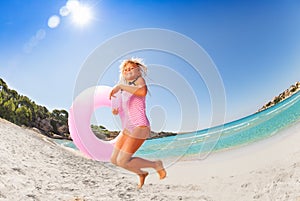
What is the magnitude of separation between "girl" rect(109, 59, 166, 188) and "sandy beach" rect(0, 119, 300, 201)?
1.38 feet

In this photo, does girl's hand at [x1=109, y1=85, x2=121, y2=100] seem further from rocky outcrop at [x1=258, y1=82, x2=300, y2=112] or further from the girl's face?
rocky outcrop at [x1=258, y1=82, x2=300, y2=112]

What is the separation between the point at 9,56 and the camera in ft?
6.07

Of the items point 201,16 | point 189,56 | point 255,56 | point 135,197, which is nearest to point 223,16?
point 201,16

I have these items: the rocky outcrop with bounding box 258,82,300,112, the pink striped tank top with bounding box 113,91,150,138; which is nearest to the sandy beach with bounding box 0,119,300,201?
the rocky outcrop with bounding box 258,82,300,112

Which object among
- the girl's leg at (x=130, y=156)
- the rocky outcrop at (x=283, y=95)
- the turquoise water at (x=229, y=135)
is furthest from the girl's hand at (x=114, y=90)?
the rocky outcrop at (x=283, y=95)

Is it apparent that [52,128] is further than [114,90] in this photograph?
Yes

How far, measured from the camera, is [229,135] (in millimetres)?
2783

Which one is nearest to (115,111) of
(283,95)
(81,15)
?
(81,15)

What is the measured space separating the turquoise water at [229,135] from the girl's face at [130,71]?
284mm

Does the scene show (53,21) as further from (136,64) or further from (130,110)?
(130,110)

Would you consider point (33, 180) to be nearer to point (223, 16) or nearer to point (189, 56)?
point (189, 56)

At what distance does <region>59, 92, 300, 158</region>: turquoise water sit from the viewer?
184 centimetres

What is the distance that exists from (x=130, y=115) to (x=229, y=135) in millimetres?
1368

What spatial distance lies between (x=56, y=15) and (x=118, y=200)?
0.96m
